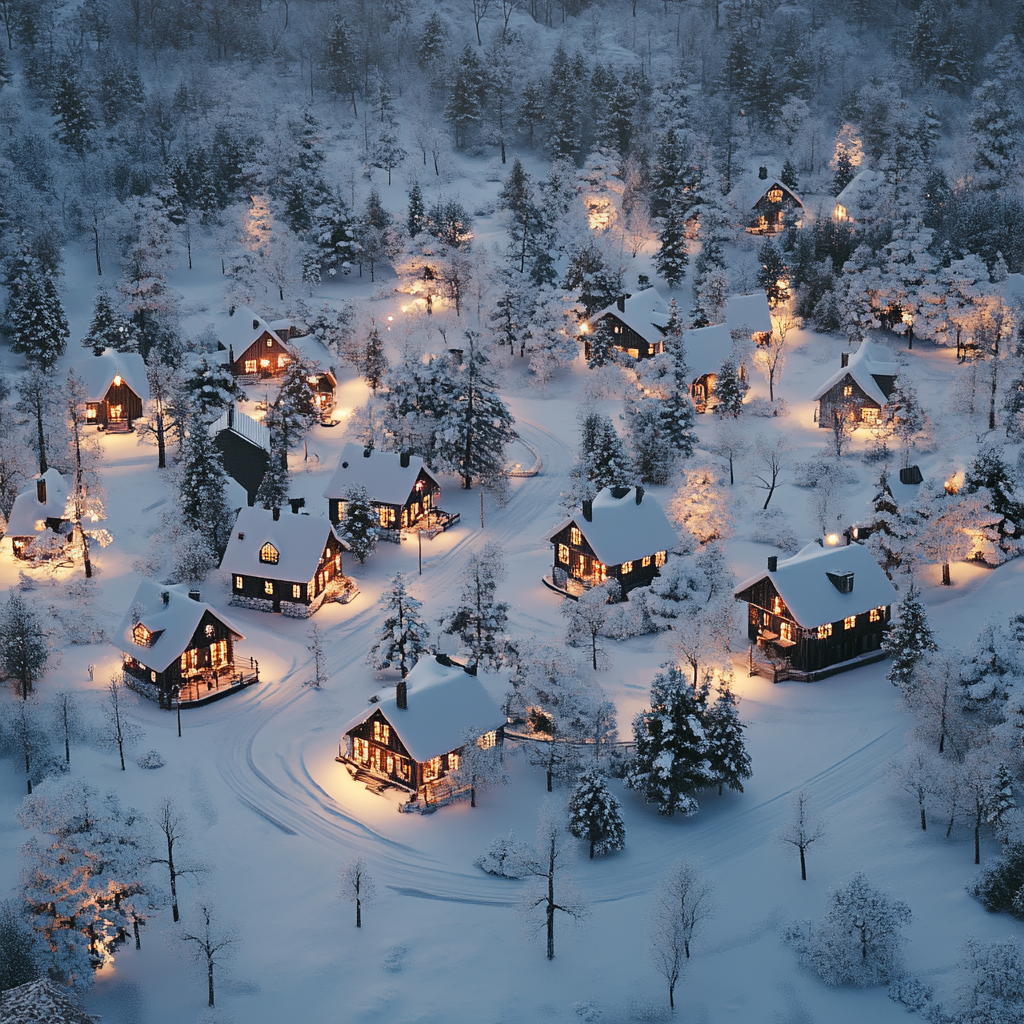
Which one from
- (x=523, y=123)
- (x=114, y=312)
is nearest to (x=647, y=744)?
(x=114, y=312)

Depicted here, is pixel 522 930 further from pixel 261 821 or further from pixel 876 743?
pixel 876 743

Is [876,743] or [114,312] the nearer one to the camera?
[876,743]

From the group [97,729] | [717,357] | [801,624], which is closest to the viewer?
[97,729]

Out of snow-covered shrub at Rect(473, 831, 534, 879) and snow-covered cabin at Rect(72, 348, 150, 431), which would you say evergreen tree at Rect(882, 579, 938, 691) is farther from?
snow-covered cabin at Rect(72, 348, 150, 431)

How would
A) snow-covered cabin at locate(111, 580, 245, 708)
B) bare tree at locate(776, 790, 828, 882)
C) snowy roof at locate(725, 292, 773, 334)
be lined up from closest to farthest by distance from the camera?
1. bare tree at locate(776, 790, 828, 882)
2. snow-covered cabin at locate(111, 580, 245, 708)
3. snowy roof at locate(725, 292, 773, 334)

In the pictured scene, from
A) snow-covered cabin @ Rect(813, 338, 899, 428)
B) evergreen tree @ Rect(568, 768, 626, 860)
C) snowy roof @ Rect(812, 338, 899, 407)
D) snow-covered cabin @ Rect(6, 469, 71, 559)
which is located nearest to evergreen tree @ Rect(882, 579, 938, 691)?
evergreen tree @ Rect(568, 768, 626, 860)

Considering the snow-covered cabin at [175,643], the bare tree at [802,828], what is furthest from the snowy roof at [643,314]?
the bare tree at [802,828]
